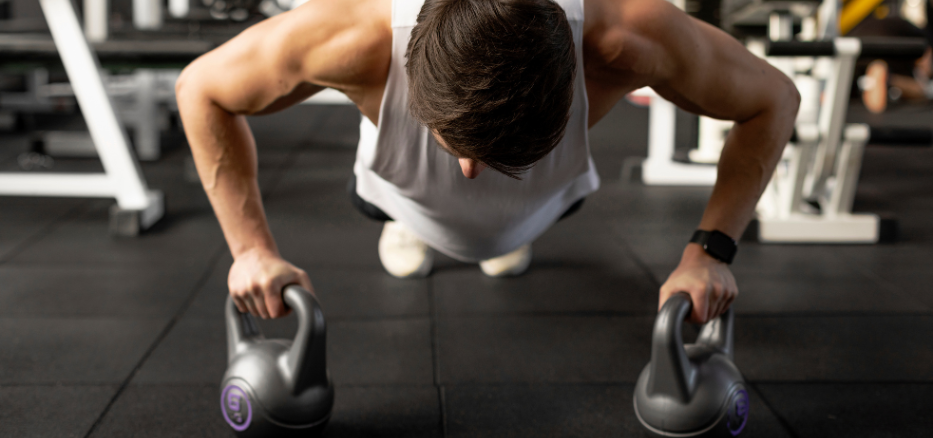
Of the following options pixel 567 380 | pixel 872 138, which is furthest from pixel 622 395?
pixel 872 138

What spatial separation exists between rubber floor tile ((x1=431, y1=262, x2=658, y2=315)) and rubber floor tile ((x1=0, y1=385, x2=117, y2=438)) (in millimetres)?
680

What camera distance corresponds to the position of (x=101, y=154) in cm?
198

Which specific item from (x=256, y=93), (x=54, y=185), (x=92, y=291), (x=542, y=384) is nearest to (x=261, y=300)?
(x=256, y=93)

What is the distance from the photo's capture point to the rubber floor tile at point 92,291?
1430 millimetres

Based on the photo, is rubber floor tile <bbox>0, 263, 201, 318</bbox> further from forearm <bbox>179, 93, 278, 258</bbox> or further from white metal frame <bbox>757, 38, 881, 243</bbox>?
white metal frame <bbox>757, 38, 881, 243</bbox>

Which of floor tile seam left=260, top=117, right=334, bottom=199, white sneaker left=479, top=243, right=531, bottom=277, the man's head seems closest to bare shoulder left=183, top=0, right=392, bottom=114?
the man's head

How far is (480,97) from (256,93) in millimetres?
379

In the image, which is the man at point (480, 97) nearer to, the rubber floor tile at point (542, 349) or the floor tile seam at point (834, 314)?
the rubber floor tile at point (542, 349)

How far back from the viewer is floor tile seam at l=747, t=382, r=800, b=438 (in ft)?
3.33

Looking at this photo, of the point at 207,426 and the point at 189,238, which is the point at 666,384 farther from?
the point at 189,238

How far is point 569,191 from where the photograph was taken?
121cm

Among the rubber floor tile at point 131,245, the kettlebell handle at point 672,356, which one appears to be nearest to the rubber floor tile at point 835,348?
the kettlebell handle at point 672,356

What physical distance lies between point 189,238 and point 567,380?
4.16ft

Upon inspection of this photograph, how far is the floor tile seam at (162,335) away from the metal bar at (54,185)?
45cm
